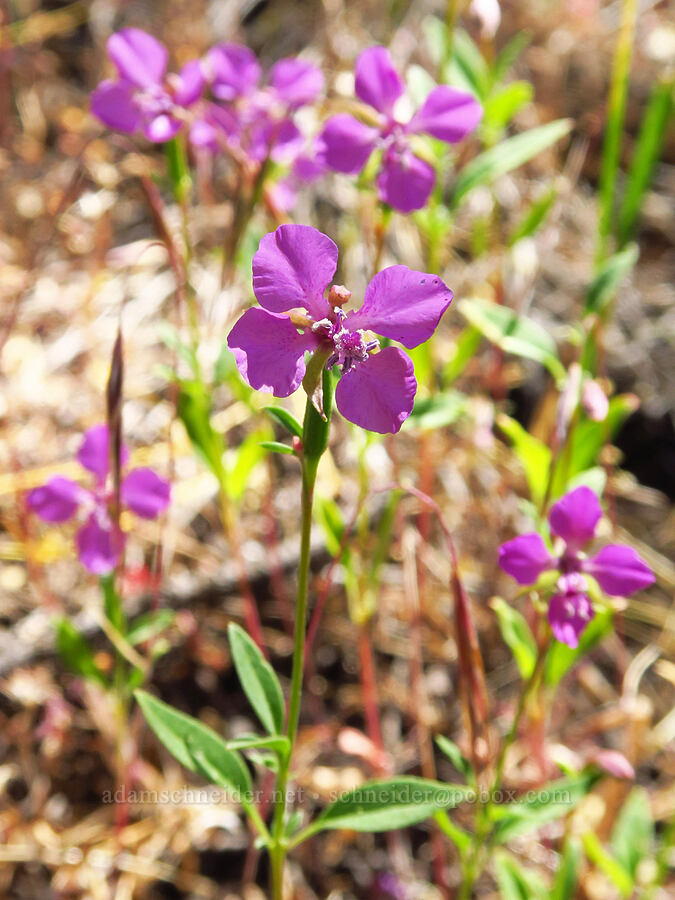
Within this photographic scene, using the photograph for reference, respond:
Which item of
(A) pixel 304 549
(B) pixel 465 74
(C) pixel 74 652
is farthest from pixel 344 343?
(B) pixel 465 74

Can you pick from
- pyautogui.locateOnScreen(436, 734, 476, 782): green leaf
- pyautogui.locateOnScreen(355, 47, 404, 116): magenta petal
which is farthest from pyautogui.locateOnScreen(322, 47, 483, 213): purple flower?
pyautogui.locateOnScreen(436, 734, 476, 782): green leaf

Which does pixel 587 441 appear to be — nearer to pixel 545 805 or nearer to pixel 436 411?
pixel 436 411

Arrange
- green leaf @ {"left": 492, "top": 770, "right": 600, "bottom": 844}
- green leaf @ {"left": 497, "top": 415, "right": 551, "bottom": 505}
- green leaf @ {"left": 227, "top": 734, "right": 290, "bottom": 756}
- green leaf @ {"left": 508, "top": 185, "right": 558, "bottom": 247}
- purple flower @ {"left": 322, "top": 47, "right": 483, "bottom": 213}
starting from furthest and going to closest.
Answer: green leaf @ {"left": 508, "top": 185, "right": 558, "bottom": 247} < green leaf @ {"left": 497, "top": 415, "right": 551, "bottom": 505} < purple flower @ {"left": 322, "top": 47, "right": 483, "bottom": 213} < green leaf @ {"left": 492, "top": 770, "right": 600, "bottom": 844} < green leaf @ {"left": 227, "top": 734, "right": 290, "bottom": 756}

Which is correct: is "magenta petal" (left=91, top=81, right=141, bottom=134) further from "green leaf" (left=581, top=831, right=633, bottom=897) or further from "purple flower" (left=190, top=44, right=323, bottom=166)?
"green leaf" (left=581, top=831, right=633, bottom=897)

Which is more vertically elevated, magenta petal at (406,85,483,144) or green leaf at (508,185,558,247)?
magenta petal at (406,85,483,144)

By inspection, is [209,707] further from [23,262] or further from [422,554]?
Result: [23,262]

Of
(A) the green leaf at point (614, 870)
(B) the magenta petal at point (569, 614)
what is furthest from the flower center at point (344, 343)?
(A) the green leaf at point (614, 870)

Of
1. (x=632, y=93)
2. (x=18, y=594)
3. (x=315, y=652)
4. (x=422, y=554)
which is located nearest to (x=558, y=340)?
(x=422, y=554)
